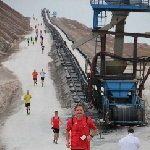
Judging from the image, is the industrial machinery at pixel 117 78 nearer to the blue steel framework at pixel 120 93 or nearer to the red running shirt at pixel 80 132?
the blue steel framework at pixel 120 93

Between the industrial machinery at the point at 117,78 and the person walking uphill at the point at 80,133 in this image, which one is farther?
the industrial machinery at the point at 117,78

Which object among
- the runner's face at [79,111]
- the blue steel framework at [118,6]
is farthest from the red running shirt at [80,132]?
the blue steel framework at [118,6]

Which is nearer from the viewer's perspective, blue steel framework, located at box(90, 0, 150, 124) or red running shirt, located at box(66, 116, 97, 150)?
red running shirt, located at box(66, 116, 97, 150)

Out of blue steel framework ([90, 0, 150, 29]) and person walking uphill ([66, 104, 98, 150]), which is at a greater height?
blue steel framework ([90, 0, 150, 29])

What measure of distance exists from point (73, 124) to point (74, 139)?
271 millimetres

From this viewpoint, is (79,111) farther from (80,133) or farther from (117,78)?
(117,78)

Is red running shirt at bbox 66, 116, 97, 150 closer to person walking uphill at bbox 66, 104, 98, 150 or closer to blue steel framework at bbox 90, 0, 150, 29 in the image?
person walking uphill at bbox 66, 104, 98, 150

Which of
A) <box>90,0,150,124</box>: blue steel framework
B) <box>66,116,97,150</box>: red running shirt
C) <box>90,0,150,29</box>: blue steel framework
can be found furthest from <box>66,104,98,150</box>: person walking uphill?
<box>90,0,150,29</box>: blue steel framework

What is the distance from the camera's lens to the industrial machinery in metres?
21.9

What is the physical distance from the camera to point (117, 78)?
23.3 metres

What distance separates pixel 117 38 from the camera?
2625 centimetres

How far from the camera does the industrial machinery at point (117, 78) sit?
2188 cm

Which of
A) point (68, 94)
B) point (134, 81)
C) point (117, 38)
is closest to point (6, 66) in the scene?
point (68, 94)

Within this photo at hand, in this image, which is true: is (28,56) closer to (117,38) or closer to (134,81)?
(117,38)
